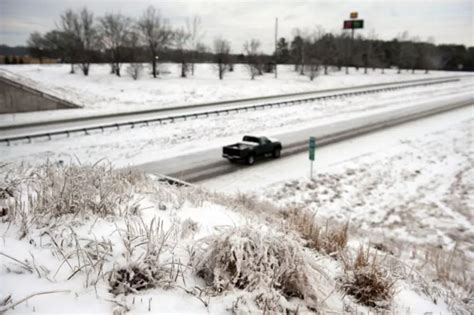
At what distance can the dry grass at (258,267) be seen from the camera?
3322mm

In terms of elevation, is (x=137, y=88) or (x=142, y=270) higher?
(x=137, y=88)

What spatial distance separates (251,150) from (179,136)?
7.56m

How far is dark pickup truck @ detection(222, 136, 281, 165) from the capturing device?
1648 centimetres

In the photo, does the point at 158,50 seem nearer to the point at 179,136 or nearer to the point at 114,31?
the point at 114,31

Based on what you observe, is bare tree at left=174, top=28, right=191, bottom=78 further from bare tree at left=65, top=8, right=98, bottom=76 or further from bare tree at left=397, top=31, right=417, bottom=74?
bare tree at left=397, top=31, right=417, bottom=74

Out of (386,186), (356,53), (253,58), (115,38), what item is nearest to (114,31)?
(115,38)

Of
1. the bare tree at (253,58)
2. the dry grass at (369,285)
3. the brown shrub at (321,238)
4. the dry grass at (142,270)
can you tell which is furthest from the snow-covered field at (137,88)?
the dry grass at (369,285)

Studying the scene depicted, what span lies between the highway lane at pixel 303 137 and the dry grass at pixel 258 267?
11.3 metres

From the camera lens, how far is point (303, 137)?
74.0ft

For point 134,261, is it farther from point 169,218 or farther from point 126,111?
point 126,111

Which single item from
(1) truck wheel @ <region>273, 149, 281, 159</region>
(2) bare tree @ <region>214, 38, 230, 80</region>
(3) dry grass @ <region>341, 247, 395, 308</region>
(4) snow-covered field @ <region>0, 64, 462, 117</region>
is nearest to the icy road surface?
(1) truck wheel @ <region>273, 149, 281, 159</region>

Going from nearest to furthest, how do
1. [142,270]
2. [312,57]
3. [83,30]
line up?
[142,270], [83,30], [312,57]

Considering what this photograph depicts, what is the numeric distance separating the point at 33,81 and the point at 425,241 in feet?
150

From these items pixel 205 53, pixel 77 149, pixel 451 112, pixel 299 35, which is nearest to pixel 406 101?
pixel 451 112
